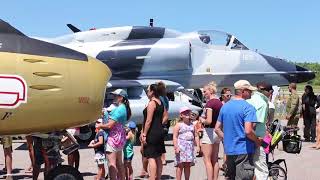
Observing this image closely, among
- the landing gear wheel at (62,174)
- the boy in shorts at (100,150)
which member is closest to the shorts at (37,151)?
the boy in shorts at (100,150)

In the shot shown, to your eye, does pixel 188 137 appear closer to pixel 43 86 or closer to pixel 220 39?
pixel 43 86

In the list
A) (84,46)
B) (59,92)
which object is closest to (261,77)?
(84,46)

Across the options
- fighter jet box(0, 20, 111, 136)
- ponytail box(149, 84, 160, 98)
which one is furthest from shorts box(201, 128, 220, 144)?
fighter jet box(0, 20, 111, 136)

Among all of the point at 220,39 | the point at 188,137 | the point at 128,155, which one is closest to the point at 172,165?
the point at 128,155

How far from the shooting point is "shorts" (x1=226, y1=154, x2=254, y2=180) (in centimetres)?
642

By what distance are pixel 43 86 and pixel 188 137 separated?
2.93 meters

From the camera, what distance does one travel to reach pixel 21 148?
14.1m

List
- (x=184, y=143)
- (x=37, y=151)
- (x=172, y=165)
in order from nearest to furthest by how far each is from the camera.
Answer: (x=37, y=151) → (x=184, y=143) → (x=172, y=165)

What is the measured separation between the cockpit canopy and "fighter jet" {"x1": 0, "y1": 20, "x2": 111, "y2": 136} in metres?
11.3

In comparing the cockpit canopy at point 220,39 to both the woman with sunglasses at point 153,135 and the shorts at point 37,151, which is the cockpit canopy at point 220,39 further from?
the shorts at point 37,151

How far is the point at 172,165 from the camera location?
11.2 m

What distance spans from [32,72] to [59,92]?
13.8 inches

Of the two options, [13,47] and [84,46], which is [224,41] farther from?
[13,47]

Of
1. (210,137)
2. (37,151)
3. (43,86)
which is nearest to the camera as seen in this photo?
(43,86)
